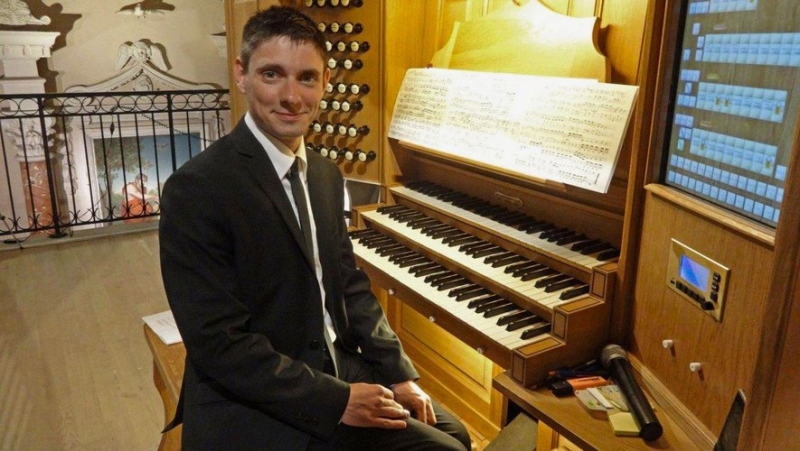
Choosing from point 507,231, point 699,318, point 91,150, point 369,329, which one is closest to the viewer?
point 699,318

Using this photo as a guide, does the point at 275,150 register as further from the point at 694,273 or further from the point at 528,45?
the point at 528,45

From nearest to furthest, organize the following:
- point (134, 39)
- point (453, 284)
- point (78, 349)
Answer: point (453, 284) < point (78, 349) < point (134, 39)

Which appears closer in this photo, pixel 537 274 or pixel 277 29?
pixel 277 29

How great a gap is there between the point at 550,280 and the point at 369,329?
68 cm

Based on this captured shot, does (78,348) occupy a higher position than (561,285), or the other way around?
(561,285)

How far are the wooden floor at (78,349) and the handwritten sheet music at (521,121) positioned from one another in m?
1.18

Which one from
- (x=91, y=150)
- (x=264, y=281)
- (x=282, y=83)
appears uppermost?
(x=282, y=83)

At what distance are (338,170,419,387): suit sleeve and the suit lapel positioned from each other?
28cm

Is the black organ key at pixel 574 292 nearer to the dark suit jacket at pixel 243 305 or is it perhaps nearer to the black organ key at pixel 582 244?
the black organ key at pixel 582 244

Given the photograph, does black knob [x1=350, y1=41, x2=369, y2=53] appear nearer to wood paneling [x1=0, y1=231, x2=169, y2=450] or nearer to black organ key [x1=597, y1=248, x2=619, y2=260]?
black organ key [x1=597, y1=248, x2=619, y2=260]

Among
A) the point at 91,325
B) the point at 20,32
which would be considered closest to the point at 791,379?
the point at 91,325

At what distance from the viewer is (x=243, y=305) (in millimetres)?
1410

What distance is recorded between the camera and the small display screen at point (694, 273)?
143 cm

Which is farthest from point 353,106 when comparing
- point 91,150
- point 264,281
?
point 91,150
